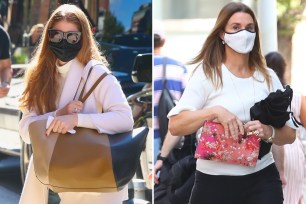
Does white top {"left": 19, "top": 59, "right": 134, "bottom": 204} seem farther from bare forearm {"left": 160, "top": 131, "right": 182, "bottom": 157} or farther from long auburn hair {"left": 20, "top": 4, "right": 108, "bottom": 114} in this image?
bare forearm {"left": 160, "top": 131, "right": 182, "bottom": 157}

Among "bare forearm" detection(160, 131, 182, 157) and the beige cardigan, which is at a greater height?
the beige cardigan

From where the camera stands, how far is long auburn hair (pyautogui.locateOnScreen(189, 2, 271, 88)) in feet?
10.8

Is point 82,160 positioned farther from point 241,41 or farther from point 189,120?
point 241,41

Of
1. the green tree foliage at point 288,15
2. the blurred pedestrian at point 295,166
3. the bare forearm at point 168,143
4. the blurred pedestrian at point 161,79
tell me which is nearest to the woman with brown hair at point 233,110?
the blurred pedestrian at point 295,166

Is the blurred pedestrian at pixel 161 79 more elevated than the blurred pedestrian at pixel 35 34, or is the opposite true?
the blurred pedestrian at pixel 35 34

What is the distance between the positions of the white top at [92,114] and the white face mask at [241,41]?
2.06 ft

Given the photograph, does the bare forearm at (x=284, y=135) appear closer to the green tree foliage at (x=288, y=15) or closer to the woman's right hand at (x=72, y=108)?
the woman's right hand at (x=72, y=108)

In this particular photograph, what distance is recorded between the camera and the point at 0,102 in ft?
14.5

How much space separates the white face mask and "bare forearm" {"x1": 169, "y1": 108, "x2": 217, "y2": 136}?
375 mm

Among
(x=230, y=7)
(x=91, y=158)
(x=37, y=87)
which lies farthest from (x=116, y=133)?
(x=230, y=7)

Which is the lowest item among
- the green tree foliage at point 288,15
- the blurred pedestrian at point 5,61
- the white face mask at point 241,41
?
the blurred pedestrian at point 5,61

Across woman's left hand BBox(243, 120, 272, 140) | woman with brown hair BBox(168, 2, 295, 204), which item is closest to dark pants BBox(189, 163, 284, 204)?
woman with brown hair BBox(168, 2, 295, 204)

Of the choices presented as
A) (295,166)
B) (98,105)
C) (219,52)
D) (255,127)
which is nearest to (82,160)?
(98,105)

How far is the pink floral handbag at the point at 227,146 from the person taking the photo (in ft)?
10.3
